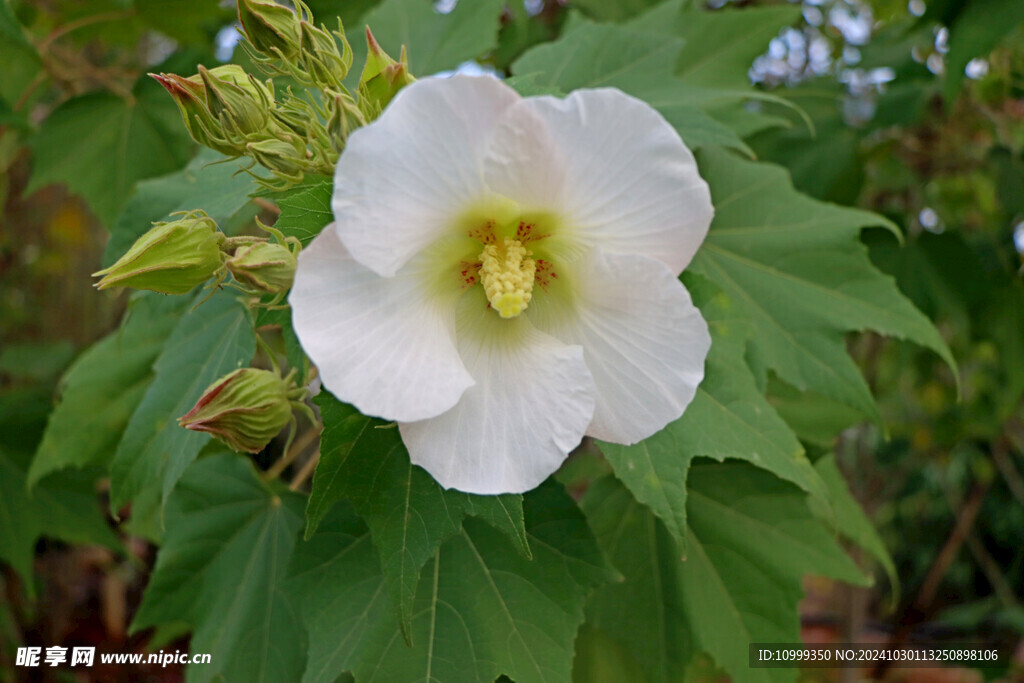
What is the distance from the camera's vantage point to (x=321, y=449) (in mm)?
800

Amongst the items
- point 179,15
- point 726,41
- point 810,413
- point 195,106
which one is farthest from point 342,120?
point 179,15

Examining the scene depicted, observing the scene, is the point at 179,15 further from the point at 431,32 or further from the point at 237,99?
the point at 237,99

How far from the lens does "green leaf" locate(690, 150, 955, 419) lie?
1.25 metres

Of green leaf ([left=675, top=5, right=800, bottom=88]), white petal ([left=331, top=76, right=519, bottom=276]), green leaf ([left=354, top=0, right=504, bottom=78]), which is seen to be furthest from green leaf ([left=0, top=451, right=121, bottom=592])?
green leaf ([left=675, top=5, right=800, bottom=88])

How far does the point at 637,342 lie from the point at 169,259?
51 cm

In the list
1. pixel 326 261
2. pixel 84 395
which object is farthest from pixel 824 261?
pixel 84 395

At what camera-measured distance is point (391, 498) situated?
0.82m

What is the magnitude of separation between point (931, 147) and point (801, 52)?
0.83 m

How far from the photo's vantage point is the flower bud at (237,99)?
0.78 m

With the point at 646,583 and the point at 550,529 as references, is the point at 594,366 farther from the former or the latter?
the point at 646,583

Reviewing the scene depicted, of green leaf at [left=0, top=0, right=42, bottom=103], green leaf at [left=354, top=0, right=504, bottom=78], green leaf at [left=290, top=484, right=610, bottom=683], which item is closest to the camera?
green leaf at [left=290, top=484, right=610, bottom=683]

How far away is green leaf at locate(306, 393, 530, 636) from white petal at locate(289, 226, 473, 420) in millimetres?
148

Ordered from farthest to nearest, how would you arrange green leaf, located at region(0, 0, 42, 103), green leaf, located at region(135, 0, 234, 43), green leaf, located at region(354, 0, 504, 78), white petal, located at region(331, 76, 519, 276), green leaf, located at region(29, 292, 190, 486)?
green leaf, located at region(135, 0, 234, 43)
green leaf, located at region(0, 0, 42, 103)
green leaf, located at region(29, 292, 190, 486)
green leaf, located at region(354, 0, 504, 78)
white petal, located at region(331, 76, 519, 276)

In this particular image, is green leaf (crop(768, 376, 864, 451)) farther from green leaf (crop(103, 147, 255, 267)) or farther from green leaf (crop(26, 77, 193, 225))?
green leaf (crop(26, 77, 193, 225))
